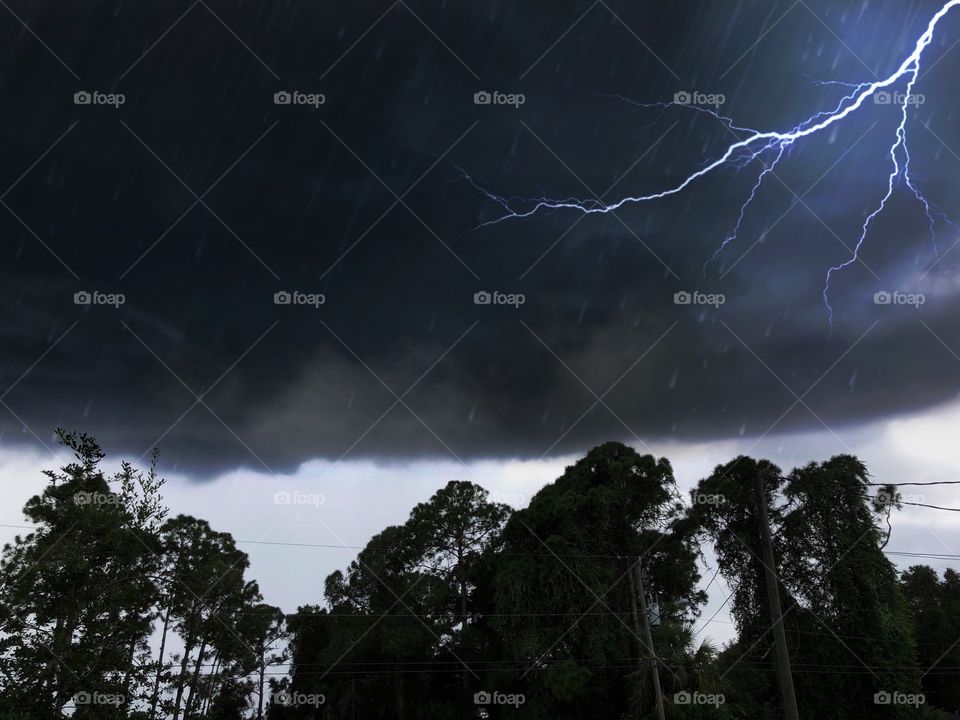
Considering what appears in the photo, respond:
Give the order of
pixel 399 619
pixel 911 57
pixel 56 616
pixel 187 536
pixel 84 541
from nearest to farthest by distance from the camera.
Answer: pixel 56 616 → pixel 84 541 → pixel 911 57 → pixel 399 619 → pixel 187 536

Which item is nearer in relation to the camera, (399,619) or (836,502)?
(836,502)

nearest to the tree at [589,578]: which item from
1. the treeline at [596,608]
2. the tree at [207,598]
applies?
the treeline at [596,608]

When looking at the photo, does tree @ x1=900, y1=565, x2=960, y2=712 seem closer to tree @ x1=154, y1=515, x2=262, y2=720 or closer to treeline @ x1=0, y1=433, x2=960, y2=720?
treeline @ x1=0, y1=433, x2=960, y2=720

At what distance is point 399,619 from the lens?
104ft

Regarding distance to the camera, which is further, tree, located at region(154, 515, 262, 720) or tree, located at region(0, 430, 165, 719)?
tree, located at region(154, 515, 262, 720)

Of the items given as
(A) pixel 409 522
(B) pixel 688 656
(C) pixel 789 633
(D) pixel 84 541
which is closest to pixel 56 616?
(D) pixel 84 541

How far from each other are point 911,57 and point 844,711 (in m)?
26.6

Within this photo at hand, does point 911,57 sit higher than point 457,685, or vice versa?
point 911,57

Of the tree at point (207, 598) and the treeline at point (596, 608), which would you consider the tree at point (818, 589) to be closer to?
the treeline at point (596, 608)

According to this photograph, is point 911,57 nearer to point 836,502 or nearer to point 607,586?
point 836,502

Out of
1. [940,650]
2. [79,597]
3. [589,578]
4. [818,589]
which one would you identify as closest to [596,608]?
[589,578]

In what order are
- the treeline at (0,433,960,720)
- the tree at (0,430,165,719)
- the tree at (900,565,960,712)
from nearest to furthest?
the tree at (0,430,165,719) < the treeline at (0,433,960,720) < the tree at (900,565,960,712)

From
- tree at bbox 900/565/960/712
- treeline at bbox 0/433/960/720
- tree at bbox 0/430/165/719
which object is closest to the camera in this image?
tree at bbox 0/430/165/719


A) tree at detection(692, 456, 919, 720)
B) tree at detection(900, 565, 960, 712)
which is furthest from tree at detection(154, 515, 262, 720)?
tree at detection(900, 565, 960, 712)
